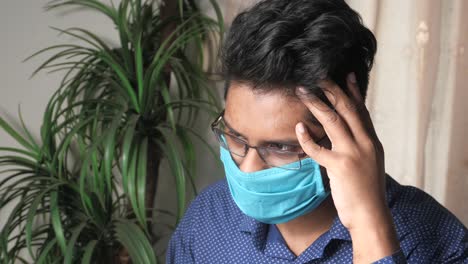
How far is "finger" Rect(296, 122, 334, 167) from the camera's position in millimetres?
1104

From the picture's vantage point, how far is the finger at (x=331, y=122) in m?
1.08

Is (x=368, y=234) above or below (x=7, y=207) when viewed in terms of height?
above

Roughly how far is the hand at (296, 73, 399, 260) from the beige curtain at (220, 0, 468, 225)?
105cm

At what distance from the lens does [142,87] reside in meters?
2.08

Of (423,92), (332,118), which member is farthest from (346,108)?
(423,92)

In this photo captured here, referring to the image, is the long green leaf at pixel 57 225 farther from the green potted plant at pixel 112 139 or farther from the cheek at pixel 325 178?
the cheek at pixel 325 178

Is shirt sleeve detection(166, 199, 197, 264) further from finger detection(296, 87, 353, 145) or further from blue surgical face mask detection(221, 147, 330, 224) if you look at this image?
finger detection(296, 87, 353, 145)

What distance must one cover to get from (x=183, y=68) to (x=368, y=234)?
1211 mm

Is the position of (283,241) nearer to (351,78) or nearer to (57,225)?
(351,78)

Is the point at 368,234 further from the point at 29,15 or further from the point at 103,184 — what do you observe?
the point at 29,15

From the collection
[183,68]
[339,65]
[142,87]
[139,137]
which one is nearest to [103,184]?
[139,137]

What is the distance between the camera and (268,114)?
114 centimetres

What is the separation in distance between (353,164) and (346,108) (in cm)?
9

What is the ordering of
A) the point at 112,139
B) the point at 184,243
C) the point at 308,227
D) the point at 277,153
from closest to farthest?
the point at 277,153 → the point at 308,227 → the point at 184,243 → the point at 112,139
